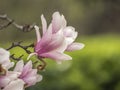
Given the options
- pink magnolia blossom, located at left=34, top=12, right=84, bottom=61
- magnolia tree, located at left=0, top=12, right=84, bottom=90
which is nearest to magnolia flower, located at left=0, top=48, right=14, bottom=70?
magnolia tree, located at left=0, top=12, right=84, bottom=90

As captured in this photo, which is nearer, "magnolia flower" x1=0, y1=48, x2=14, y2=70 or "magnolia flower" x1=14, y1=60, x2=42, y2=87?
"magnolia flower" x1=0, y1=48, x2=14, y2=70

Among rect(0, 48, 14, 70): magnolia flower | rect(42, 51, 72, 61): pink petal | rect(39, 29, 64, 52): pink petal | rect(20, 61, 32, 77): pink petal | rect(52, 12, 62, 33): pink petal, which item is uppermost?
rect(52, 12, 62, 33): pink petal

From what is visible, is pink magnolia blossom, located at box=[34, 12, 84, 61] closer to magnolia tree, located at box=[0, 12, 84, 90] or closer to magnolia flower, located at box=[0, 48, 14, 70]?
magnolia tree, located at box=[0, 12, 84, 90]

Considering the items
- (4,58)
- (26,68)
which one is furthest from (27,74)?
(4,58)

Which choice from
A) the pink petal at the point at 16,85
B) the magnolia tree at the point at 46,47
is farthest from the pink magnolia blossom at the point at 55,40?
the pink petal at the point at 16,85

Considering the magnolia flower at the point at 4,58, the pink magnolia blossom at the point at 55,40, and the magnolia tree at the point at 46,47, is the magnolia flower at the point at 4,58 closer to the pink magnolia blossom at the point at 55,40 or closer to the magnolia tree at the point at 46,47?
the magnolia tree at the point at 46,47

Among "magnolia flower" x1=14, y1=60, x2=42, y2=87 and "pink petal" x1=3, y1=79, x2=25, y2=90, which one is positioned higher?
"magnolia flower" x1=14, y1=60, x2=42, y2=87

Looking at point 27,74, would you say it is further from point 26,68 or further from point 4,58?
point 4,58

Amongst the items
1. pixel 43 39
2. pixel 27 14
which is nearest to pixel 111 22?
pixel 27 14
